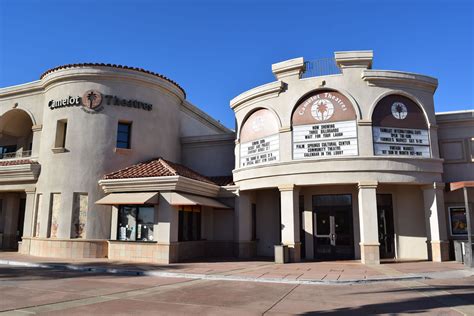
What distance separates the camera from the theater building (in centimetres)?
1817

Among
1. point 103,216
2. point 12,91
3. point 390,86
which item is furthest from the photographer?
point 12,91

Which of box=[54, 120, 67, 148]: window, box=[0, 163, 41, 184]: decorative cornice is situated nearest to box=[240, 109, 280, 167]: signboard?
box=[54, 120, 67, 148]: window

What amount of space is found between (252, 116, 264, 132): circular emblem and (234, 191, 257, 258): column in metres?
3.52

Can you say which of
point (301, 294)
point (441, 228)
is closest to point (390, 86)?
point (441, 228)

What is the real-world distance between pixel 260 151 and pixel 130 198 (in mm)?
6930

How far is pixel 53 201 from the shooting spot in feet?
67.5

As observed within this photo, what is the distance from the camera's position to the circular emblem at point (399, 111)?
730 inches

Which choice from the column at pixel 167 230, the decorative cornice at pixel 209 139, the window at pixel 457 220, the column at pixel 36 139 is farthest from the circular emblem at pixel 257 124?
the column at pixel 36 139

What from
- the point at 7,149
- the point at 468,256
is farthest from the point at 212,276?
the point at 7,149

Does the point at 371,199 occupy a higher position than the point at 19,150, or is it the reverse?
the point at 19,150

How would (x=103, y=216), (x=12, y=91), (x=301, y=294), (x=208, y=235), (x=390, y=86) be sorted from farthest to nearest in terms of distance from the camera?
(x=12, y=91)
(x=208, y=235)
(x=103, y=216)
(x=390, y=86)
(x=301, y=294)

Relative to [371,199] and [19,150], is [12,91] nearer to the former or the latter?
[19,150]

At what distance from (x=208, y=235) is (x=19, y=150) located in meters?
14.2

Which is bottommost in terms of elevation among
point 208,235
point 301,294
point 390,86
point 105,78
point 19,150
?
point 301,294
